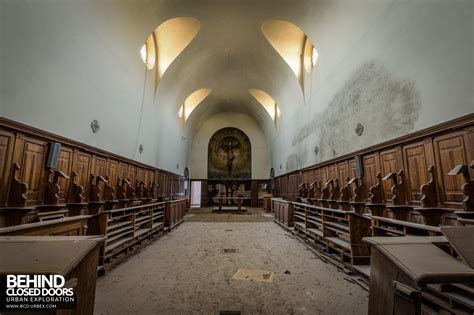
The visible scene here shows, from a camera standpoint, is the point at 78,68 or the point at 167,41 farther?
the point at 167,41

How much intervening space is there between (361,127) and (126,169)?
24.5ft

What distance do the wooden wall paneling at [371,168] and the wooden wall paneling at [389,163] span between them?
15 centimetres

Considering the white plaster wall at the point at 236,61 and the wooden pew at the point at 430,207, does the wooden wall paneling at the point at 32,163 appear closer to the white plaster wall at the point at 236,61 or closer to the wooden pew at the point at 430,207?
the white plaster wall at the point at 236,61

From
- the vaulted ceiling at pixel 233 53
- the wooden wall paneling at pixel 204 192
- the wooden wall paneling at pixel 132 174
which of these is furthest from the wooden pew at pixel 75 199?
the wooden wall paneling at pixel 204 192

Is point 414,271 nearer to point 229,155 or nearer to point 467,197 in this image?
point 467,197

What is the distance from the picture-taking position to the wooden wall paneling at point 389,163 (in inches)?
167

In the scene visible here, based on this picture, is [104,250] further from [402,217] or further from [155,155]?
[155,155]

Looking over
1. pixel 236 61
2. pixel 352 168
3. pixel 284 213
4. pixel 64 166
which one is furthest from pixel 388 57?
pixel 236 61

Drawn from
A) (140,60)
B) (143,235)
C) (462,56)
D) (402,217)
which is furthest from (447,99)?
(140,60)

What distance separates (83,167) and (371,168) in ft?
23.2

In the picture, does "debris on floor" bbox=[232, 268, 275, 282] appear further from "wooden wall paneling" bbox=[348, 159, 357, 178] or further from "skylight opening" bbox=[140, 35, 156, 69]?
"skylight opening" bbox=[140, 35, 156, 69]

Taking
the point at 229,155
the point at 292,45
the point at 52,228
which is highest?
the point at 292,45

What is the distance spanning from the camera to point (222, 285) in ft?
10.8

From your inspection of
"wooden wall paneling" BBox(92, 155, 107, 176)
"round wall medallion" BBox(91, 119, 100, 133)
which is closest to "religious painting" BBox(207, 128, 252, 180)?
"wooden wall paneling" BBox(92, 155, 107, 176)
